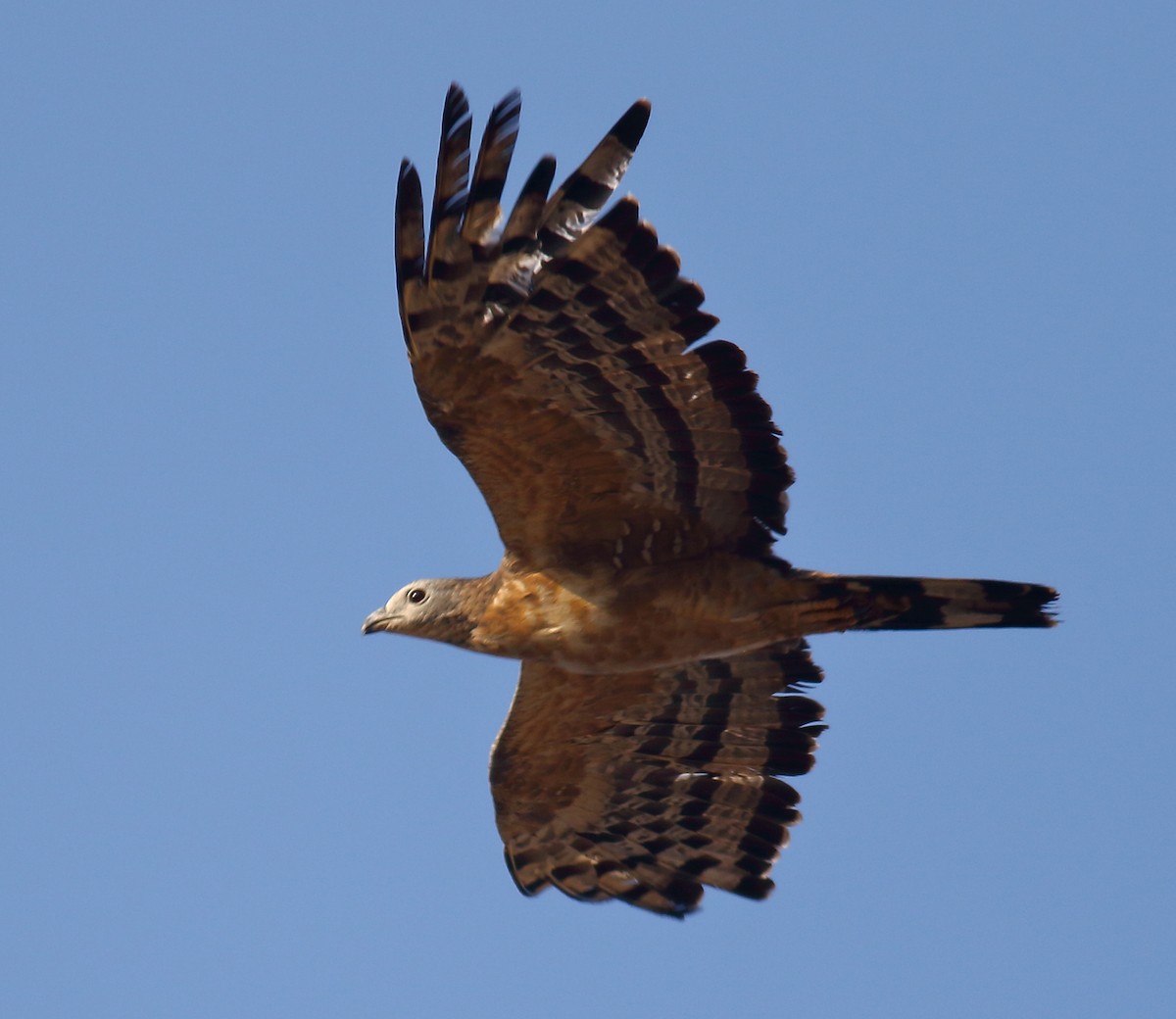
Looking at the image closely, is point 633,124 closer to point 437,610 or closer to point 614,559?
point 614,559

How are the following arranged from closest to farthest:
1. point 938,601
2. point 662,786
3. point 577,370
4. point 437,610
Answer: point 577,370
point 938,601
point 437,610
point 662,786

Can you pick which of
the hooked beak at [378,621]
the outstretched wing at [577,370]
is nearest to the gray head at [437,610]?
A: the hooked beak at [378,621]

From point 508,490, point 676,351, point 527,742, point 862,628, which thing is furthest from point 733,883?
point 676,351

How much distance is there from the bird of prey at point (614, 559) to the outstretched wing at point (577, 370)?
1 centimetres

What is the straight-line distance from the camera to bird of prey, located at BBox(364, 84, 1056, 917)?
8555mm

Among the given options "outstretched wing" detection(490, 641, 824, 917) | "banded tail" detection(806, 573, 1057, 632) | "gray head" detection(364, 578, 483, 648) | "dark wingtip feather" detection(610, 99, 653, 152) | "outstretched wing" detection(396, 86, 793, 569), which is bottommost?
"outstretched wing" detection(490, 641, 824, 917)

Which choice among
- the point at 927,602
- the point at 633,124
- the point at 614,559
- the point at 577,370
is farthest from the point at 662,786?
the point at 633,124

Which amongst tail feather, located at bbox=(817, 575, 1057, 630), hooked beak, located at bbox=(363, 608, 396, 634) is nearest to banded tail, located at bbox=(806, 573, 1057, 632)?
tail feather, located at bbox=(817, 575, 1057, 630)

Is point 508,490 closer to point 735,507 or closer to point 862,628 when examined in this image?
point 735,507

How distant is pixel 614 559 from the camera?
9.85m

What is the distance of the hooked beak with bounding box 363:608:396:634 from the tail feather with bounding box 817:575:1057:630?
255 cm

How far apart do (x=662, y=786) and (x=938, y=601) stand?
264cm

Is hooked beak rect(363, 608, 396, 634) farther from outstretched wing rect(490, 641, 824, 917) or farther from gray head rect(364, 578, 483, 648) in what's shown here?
outstretched wing rect(490, 641, 824, 917)

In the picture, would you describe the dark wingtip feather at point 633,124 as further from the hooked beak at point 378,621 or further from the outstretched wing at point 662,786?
the outstretched wing at point 662,786
